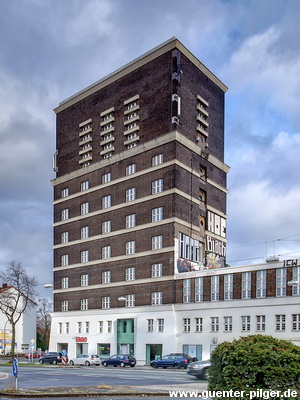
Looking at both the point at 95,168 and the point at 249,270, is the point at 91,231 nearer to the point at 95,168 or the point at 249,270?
the point at 95,168

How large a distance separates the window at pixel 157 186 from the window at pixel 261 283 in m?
16.5

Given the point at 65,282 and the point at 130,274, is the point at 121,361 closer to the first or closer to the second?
the point at 130,274

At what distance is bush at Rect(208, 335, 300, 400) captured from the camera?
1055 centimetres

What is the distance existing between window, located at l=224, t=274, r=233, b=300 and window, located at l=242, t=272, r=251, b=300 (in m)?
1.61

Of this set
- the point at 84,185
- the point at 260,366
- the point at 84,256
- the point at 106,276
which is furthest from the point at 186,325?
the point at 260,366

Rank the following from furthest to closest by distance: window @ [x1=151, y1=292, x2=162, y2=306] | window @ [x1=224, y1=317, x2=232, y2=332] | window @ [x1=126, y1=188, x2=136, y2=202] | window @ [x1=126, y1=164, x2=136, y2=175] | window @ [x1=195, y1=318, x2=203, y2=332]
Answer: window @ [x1=126, y1=164, x2=136, y2=175], window @ [x1=126, y1=188, x2=136, y2=202], window @ [x1=151, y1=292, x2=162, y2=306], window @ [x1=195, y1=318, x2=203, y2=332], window @ [x1=224, y1=317, x2=232, y2=332]

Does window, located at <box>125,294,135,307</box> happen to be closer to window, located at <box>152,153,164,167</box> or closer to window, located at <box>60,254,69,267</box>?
window, located at <box>60,254,69,267</box>

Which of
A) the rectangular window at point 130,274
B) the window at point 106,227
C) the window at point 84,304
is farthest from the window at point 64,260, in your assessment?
the rectangular window at point 130,274

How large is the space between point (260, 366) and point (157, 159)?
56.1 meters

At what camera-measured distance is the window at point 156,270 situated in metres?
63.5

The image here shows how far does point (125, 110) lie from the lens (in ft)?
236

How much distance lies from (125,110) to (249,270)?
28.8 meters

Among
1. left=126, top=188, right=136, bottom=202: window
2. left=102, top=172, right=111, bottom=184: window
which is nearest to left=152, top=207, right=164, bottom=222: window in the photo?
left=126, top=188, right=136, bottom=202: window

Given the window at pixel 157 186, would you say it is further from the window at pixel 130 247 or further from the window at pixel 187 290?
the window at pixel 187 290
